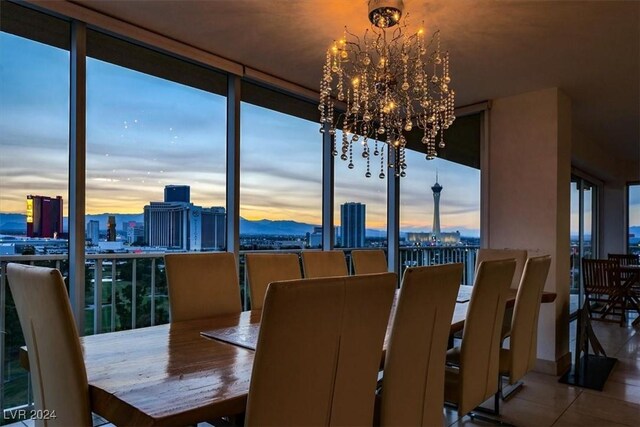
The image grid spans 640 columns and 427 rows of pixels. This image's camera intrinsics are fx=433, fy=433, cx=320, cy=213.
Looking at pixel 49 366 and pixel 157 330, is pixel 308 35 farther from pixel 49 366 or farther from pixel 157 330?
pixel 49 366

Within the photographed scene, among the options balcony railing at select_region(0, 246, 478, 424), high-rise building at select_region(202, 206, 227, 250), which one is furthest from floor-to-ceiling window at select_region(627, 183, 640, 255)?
high-rise building at select_region(202, 206, 227, 250)

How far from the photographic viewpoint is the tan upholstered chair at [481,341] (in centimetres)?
208

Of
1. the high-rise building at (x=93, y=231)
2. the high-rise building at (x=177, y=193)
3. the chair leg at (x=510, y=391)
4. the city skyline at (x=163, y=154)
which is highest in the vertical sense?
the city skyline at (x=163, y=154)

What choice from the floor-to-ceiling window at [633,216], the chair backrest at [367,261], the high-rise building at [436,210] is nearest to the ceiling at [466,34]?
the high-rise building at [436,210]

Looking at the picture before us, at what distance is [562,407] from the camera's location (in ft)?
9.84

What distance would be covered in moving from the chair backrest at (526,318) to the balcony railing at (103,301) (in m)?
2.28

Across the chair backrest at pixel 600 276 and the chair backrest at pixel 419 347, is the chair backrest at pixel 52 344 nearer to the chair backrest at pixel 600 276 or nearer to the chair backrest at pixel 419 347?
the chair backrest at pixel 419 347

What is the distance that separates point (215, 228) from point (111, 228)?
826mm

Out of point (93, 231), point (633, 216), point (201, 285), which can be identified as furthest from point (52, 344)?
point (633, 216)

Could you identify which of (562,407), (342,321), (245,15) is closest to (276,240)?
(245,15)

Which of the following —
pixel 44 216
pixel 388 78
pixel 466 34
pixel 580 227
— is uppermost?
pixel 466 34

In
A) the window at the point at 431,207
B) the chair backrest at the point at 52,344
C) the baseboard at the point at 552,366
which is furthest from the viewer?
the window at the point at 431,207

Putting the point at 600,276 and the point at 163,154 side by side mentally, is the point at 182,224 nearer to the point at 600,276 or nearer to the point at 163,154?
the point at 163,154

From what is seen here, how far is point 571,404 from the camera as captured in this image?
306 cm
